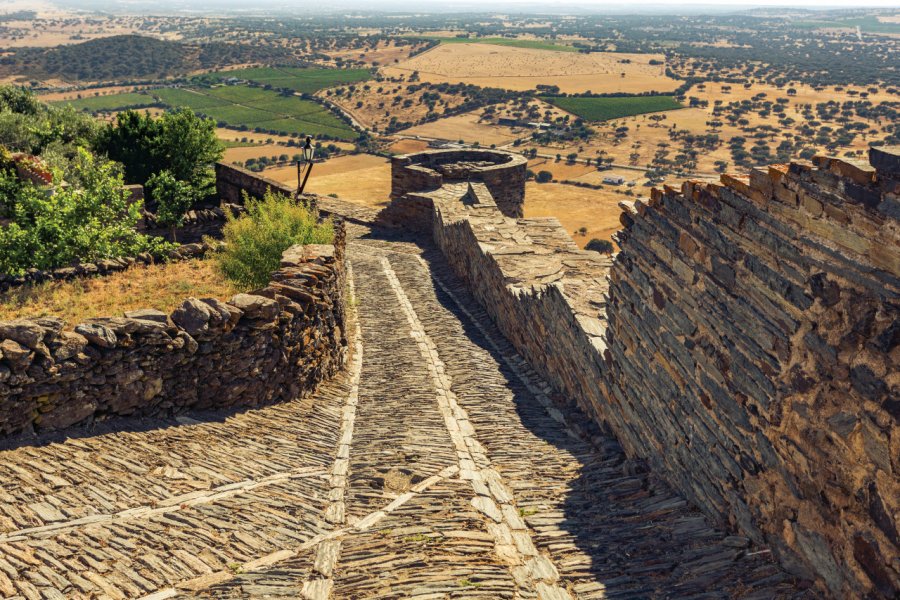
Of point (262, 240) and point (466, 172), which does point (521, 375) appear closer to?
point (262, 240)

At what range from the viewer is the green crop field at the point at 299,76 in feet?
423

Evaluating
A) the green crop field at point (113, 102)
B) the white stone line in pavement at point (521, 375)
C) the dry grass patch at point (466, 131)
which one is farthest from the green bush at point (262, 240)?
the green crop field at point (113, 102)

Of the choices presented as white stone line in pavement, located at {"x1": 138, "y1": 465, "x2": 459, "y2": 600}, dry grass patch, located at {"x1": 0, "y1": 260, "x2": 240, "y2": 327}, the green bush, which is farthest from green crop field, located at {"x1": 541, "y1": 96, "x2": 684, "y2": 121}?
white stone line in pavement, located at {"x1": 138, "y1": 465, "x2": 459, "y2": 600}

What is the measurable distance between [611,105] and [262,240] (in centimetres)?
10028

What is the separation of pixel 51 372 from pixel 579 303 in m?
7.51

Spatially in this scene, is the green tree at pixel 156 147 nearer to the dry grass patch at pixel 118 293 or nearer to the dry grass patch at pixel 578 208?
the dry grass patch at pixel 118 293

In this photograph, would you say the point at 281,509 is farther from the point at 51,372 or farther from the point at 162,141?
the point at 162,141

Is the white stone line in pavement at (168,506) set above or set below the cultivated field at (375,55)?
below

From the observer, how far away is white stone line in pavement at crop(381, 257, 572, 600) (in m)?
6.48

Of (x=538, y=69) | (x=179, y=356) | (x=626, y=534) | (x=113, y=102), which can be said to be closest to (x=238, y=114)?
(x=113, y=102)

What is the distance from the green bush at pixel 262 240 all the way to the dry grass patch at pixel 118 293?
40 cm

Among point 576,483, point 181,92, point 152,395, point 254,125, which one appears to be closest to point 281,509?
point 152,395

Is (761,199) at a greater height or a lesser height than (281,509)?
greater

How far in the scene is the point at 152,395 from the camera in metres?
8.66
